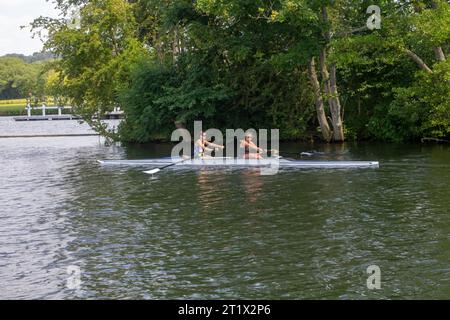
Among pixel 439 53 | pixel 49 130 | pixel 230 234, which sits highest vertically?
pixel 439 53

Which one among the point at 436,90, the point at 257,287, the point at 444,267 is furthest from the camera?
the point at 436,90

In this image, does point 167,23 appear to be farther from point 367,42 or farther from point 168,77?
point 367,42

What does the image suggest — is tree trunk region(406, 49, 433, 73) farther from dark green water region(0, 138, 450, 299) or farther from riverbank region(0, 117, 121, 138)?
riverbank region(0, 117, 121, 138)

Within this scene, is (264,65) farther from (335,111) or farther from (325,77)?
(335,111)

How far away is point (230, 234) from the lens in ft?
53.7

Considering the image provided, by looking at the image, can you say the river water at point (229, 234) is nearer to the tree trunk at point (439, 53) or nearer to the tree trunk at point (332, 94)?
the tree trunk at point (439, 53)

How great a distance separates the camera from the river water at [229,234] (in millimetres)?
12391

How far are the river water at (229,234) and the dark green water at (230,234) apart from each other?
34mm

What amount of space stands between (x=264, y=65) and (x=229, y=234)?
26.3 metres

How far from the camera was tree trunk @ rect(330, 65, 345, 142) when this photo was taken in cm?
3981

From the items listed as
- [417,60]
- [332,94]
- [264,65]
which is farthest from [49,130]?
[417,60]

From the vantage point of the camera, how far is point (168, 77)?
43.8 m
